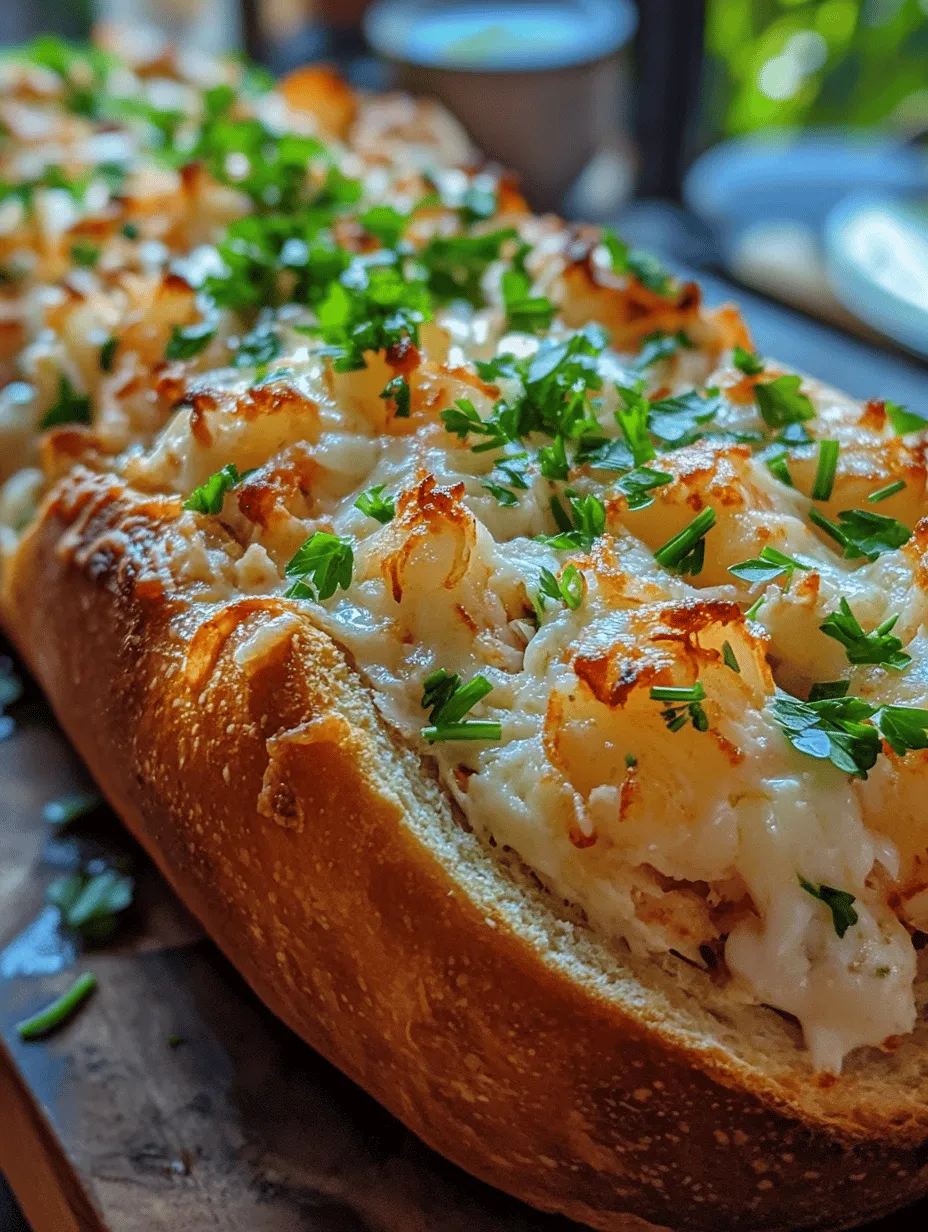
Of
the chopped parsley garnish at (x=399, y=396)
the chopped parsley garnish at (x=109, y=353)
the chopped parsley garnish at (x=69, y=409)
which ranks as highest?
the chopped parsley garnish at (x=399, y=396)

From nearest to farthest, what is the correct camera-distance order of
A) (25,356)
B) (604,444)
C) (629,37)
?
1. (604,444)
2. (25,356)
3. (629,37)

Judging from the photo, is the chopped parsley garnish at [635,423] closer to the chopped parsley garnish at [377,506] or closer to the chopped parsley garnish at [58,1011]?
the chopped parsley garnish at [377,506]

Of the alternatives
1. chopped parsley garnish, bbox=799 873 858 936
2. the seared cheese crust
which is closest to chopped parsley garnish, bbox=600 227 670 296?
the seared cheese crust

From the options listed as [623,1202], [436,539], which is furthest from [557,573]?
[623,1202]

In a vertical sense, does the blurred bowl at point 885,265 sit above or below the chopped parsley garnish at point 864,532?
below

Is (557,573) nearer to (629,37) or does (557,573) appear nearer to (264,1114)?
(264,1114)

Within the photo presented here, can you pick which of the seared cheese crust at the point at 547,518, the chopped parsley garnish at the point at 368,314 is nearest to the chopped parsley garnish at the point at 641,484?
the seared cheese crust at the point at 547,518

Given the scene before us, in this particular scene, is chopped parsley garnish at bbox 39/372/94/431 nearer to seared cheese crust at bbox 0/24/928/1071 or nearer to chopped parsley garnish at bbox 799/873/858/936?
seared cheese crust at bbox 0/24/928/1071
